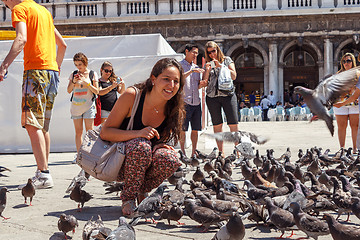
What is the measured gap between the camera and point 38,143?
14.1ft

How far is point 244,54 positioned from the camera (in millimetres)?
26938

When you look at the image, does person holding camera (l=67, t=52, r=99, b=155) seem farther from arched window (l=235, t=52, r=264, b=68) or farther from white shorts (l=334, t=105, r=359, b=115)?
arched window (l=235, t=52, r=264, b=68)

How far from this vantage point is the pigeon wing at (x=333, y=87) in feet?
11.3

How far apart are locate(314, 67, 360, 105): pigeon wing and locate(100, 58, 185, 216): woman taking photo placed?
950mm

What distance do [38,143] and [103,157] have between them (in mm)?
1237

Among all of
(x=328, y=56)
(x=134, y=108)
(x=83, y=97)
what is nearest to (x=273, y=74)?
(x=328, y=56)

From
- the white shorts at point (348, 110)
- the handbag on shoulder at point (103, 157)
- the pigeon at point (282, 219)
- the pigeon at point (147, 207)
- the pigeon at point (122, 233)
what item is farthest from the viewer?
the white shorts at point (348, 110)

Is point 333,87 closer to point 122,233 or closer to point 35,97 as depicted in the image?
point 122,233

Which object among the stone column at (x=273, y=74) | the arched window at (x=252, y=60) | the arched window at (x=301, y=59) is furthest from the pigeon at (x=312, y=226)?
the arched window at (x=301, y=59)

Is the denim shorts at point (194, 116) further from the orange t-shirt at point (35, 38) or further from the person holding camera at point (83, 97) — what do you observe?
the orange t-shirt at point (35, 38)

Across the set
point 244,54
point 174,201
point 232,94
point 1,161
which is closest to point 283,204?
point 174,201

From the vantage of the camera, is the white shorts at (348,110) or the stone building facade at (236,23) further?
the stone building facade at (236,23)

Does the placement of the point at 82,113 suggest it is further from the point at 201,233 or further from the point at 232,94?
the point at 201,233

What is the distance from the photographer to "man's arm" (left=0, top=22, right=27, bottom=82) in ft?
13.2
